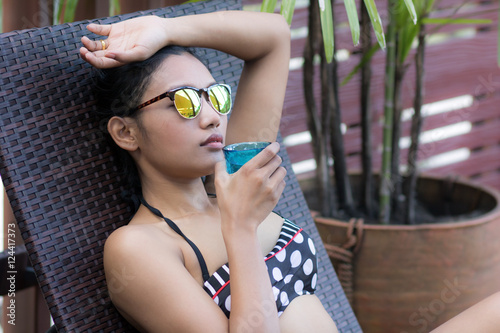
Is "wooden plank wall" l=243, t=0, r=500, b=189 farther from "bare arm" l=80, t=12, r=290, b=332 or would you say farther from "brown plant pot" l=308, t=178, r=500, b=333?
"bare arm" l=80, t=12, r=290, b=332

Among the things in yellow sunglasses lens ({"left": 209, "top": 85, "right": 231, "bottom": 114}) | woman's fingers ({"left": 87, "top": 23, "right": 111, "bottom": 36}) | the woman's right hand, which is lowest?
the woman's right hand

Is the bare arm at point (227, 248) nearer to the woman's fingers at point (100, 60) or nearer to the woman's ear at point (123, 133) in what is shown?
the woman's fingers at point (100, 60)

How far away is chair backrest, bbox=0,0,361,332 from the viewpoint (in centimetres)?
141

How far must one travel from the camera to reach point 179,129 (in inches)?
53.0

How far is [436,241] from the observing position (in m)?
2.26

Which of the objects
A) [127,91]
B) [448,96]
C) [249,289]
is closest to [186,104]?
[127,91]

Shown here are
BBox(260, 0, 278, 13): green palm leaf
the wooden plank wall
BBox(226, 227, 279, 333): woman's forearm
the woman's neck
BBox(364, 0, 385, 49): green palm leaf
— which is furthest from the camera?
the wooden plank wall

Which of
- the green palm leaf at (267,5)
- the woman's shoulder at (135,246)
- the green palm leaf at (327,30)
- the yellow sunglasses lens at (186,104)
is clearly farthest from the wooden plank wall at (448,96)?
the woman's shoulder at (135,246)

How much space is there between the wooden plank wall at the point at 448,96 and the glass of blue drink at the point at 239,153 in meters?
1.73

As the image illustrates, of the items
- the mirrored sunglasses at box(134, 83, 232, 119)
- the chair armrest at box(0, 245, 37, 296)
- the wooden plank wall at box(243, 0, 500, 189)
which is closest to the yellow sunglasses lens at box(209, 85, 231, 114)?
the mirrored sunglasses at box(134, 83, 232, 119)

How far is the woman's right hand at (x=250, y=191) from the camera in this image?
1241 mm

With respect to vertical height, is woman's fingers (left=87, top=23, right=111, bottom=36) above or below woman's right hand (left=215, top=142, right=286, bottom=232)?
above

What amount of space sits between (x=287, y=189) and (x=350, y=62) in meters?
1.44

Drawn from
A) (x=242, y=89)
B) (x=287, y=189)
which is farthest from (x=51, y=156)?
(x=287, y=189)
